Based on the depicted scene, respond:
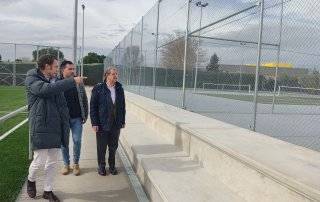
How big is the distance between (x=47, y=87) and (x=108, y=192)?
1763 millimetres

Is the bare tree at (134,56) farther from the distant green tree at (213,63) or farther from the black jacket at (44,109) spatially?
the black jacket at (44,109)

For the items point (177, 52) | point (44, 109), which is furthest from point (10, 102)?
point (44, 109)

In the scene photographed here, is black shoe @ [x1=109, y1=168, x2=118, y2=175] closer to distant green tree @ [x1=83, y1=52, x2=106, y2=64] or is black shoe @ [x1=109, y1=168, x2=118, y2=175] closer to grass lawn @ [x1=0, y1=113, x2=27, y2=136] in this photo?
grass lawn @ [x1=0, y1=113, x2=27, y2=136]

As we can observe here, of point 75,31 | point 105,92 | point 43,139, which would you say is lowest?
point 43,139

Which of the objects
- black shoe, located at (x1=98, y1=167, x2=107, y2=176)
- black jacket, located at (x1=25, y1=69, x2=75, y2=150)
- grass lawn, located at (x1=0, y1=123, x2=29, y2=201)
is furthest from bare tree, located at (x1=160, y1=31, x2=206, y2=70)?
black jacket, located at (x1=25, y1=69, x2=75, y2=150)

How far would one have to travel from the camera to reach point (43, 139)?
6059 mm

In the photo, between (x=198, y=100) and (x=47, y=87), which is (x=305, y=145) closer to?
(x=47, y=87)

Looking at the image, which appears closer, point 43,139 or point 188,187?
point 188,187

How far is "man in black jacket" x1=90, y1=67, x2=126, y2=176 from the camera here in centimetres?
782

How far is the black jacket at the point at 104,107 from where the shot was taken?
7805 millimetres

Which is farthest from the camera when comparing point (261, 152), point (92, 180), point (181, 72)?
point (181, 72)

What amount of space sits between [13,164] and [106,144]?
183 cm

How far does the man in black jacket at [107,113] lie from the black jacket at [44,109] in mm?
1599

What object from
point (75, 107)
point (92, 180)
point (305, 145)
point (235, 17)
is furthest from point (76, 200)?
point (235, 17)
